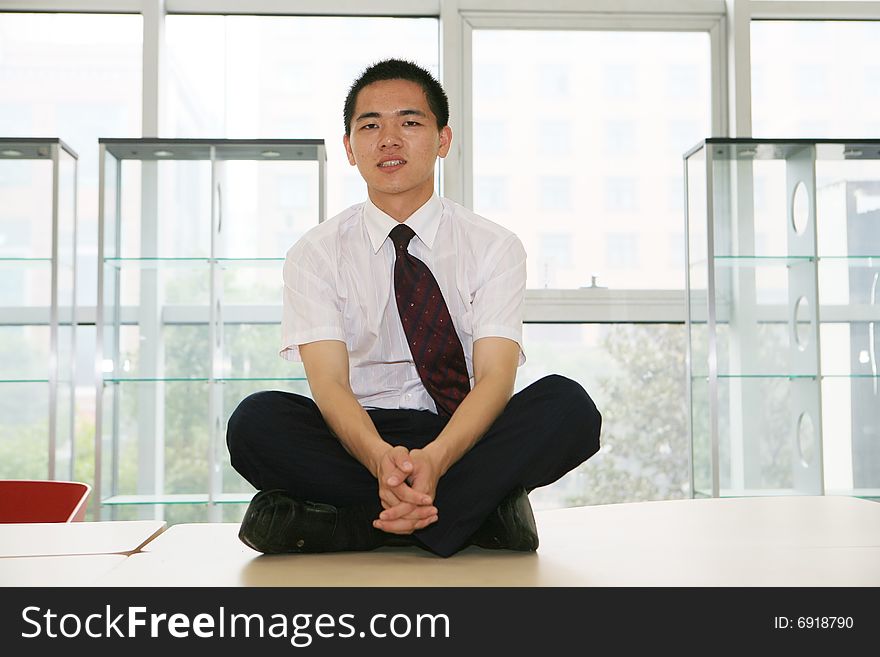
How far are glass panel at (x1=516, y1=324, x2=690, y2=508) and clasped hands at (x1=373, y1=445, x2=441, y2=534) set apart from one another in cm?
232

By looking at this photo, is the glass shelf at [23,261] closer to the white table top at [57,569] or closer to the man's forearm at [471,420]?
the white table top at [57,569]

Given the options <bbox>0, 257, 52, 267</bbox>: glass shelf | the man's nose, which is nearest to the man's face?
the man's nose

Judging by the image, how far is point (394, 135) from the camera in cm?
179

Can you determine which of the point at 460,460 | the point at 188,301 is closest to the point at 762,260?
the point at 188,301

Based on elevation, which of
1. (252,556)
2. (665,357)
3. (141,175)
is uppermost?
→ (141,175)

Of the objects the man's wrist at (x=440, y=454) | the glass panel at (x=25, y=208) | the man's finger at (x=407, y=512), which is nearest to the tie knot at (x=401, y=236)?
the man's wrist at (x=440, y=454)

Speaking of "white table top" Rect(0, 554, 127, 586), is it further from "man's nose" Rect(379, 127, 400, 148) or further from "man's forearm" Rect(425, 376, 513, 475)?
"man's nose" Rect(379, 127, 400, 148)

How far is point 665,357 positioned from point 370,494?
2.39 m

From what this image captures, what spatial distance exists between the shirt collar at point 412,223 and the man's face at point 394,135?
47 millimetres

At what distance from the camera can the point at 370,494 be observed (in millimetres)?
1580

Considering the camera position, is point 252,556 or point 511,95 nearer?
point 252,556

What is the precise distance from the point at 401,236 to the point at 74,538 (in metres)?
0.82
